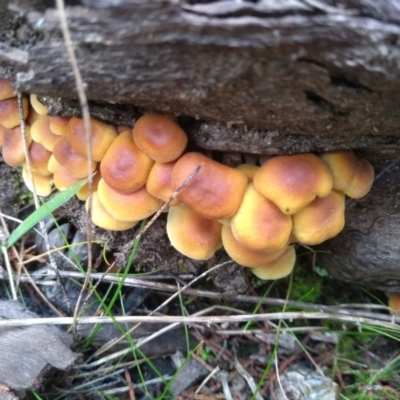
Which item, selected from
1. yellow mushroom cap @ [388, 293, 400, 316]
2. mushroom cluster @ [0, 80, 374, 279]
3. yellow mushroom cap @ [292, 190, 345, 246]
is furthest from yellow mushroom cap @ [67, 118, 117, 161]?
yellow mushroom cap @ [388, 293, 400, 316]

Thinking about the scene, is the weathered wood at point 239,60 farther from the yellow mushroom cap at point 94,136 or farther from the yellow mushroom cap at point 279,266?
the yellow mushroom cap at point 279,266

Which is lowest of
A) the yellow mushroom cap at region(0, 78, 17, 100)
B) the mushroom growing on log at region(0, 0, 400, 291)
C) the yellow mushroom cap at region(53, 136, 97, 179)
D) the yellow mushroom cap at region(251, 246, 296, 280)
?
the yellow mushroom cap at region(251, 246, 296, 280)

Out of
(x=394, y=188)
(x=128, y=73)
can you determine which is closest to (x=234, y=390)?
(x=394, y=188)

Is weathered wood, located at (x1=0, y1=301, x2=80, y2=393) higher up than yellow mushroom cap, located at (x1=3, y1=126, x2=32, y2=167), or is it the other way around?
yellow mushroom cap, located at (x1=3, y1=126, x2=32, y2=167)

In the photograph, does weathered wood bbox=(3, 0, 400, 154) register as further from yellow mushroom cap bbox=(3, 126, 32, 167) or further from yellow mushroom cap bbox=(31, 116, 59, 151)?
yellow mushroom cap bbox=(3, 126, 32, 167)

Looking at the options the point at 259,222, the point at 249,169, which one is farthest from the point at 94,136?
the point at 259,222

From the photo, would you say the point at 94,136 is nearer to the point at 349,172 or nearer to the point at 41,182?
the point at 41,182
